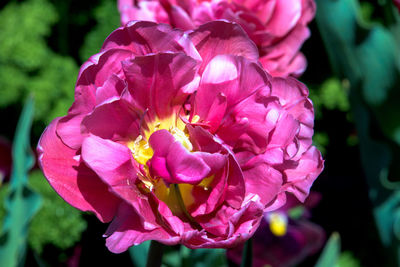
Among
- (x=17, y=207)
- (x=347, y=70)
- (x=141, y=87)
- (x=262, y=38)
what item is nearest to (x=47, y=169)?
(x=141, y=87)

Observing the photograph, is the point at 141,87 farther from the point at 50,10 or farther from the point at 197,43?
the point at 50,10

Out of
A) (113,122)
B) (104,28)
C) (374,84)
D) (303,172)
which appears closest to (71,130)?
(113,122)

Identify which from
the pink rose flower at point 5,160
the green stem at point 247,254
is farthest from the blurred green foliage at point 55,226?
the green stem at point 247,254

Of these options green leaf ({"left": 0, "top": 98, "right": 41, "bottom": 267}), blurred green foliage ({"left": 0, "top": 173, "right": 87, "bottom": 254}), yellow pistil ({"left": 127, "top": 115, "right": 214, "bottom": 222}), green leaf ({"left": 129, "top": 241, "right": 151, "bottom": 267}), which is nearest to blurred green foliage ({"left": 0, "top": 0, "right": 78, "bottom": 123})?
blurred green foliage ({"left": 0, "top": 173, "right": 87, "bottom": 254})

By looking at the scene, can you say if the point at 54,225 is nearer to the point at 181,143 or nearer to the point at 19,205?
the point at 19,205

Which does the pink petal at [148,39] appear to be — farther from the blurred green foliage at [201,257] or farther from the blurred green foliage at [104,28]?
the blurred green foliage at [104,28]

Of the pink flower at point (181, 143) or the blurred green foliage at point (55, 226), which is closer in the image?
the pink flower at point (181, 143)
